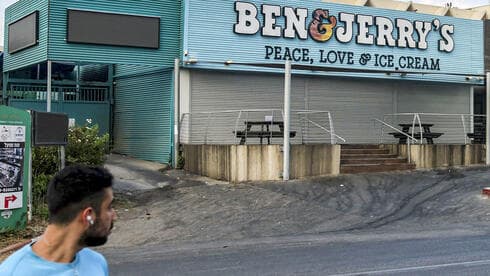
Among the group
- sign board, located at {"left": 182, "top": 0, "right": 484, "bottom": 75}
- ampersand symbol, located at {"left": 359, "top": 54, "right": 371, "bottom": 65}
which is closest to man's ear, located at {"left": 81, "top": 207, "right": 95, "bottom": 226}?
sign board, located at {"left": 182, "top": 0, "right": 484, "bottom": 75}

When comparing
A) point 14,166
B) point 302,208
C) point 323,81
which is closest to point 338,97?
point 323,81

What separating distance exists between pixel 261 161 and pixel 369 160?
4.05m

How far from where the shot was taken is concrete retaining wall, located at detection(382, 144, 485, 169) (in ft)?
67.8

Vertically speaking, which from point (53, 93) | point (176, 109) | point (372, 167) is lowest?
point (372, 167)

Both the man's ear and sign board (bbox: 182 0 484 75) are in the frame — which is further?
sign board (bbox: 182 0 484 75)

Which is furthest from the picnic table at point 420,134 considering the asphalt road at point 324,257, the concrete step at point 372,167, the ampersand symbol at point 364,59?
the asphalt road at point 324,257

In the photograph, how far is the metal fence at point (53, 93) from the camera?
22078 millimetres

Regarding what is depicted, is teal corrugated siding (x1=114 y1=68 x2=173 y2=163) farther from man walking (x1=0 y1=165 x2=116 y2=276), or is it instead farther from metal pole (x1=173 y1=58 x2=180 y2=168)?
man walking (x1=0 y1=165 x2=116 y2=276)

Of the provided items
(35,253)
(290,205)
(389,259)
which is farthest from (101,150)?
(35,253)

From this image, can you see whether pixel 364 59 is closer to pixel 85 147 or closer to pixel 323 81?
pixel 323 81

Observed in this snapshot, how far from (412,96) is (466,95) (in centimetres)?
268

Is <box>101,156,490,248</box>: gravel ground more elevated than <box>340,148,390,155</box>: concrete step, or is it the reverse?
<box>340,148,390,155</box>: concrete step

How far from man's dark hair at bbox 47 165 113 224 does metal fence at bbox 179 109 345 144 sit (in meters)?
16.6

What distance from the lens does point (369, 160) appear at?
20.2m
